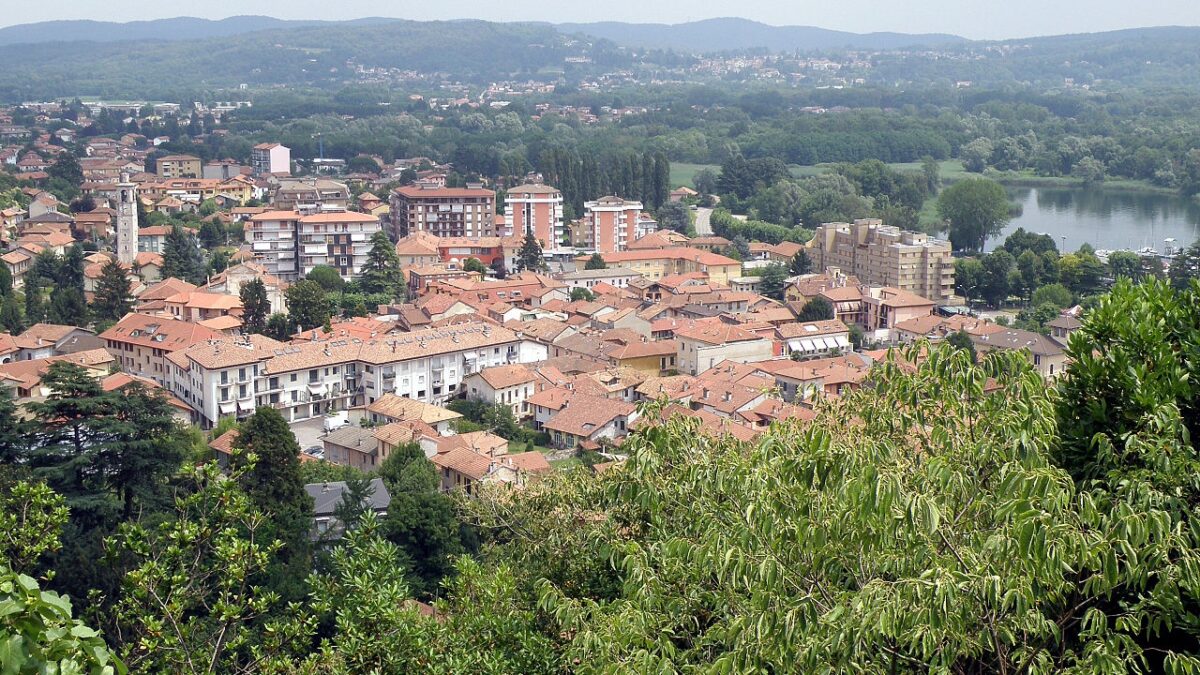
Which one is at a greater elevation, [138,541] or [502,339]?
[138,541]

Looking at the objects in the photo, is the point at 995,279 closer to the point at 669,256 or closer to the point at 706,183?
the point at 669,256

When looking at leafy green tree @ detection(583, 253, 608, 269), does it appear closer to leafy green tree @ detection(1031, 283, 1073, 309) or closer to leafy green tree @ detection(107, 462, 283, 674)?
leafy green tree @ detection(1031, 283, 1073, 309)

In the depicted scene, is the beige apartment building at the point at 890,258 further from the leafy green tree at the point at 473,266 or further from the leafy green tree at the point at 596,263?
the leafy green tree at the point at 473,266

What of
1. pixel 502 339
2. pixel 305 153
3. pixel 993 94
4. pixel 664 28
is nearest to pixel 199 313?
pixel 502 339

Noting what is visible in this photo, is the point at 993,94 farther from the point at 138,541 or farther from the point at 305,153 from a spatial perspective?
the point at 138,541

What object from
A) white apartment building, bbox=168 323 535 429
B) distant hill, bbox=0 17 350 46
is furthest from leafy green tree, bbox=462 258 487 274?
distant hill, bbox=0 17 350 46

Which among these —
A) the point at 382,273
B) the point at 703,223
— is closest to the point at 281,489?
the point at 382,273
